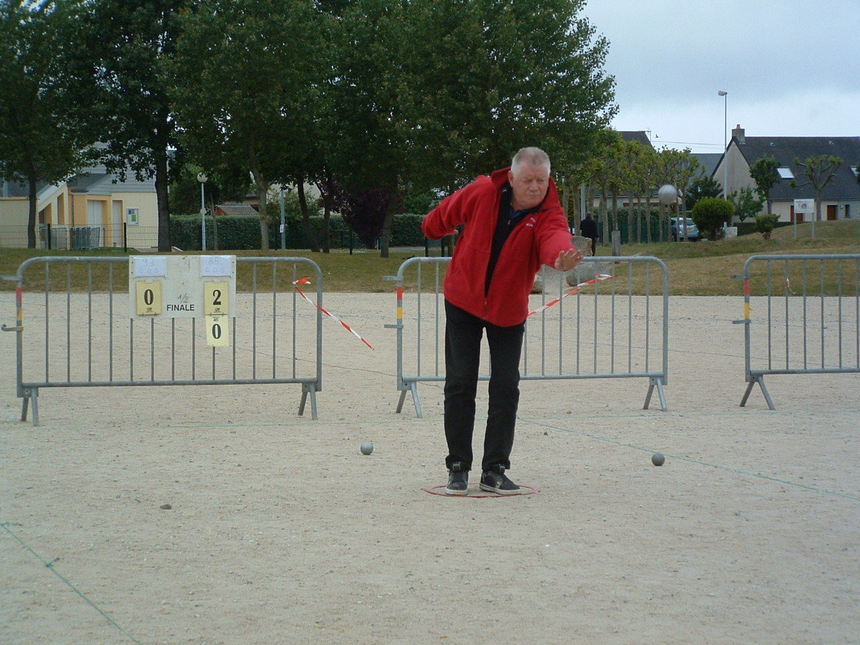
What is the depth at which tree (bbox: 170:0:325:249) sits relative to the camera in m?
36.0

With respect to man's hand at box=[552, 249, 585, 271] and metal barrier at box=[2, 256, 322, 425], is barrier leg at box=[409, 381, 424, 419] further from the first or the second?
man's hand at box=[552, 249, 585, 271]

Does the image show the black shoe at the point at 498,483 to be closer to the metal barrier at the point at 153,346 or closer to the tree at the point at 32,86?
the metal barrier at the point at 153,346

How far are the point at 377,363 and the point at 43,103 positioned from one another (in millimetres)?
32096

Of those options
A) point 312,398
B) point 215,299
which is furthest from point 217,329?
point 312,398

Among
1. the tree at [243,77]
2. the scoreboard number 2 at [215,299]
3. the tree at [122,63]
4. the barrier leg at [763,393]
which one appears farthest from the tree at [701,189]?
the scoreboard number 2 at [215,299]

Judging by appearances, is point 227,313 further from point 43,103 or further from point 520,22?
point 43,103

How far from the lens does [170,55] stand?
39.1 m

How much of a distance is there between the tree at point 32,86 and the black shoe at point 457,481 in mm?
37283

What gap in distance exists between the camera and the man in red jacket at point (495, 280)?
6.04 meters

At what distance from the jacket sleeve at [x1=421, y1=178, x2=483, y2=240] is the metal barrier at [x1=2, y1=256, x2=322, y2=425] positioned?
120 inches

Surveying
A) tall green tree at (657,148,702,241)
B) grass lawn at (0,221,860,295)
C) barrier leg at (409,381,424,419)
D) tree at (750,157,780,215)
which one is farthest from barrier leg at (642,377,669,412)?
tree at (750,157,780,215)

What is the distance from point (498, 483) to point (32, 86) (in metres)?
38.7

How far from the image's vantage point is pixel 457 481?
6.45 meters

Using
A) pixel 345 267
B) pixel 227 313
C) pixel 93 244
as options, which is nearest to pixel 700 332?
pixel 227 313
